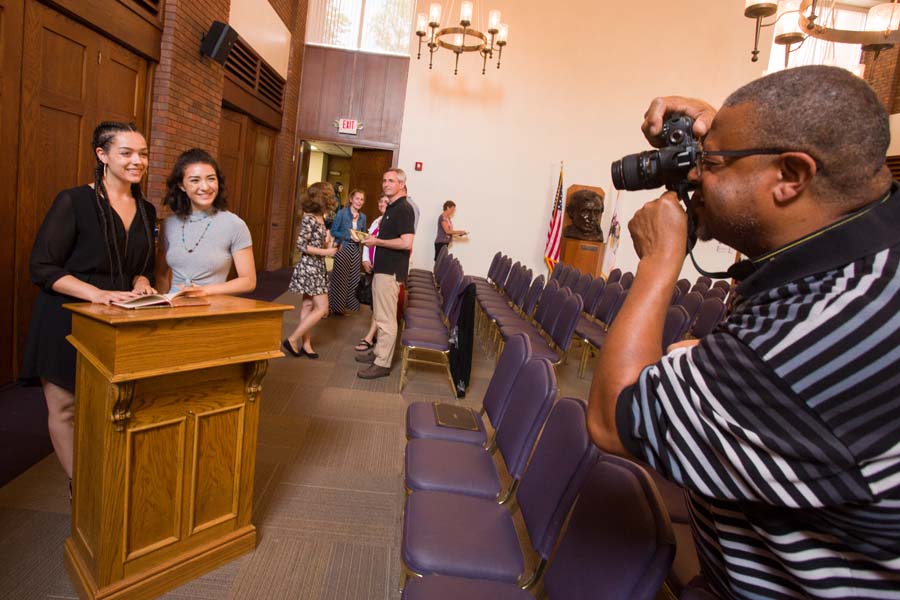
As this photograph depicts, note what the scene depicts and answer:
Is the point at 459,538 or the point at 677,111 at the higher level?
the point at 677,111

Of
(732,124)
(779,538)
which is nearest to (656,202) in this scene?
(732,124)

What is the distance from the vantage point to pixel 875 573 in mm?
637

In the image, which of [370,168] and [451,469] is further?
[370,168]

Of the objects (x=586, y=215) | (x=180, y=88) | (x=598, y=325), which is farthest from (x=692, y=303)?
(x=180, y=88)

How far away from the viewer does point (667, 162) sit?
87cm

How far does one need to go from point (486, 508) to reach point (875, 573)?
1.21m

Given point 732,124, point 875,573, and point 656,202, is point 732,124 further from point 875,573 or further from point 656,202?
point 875,573

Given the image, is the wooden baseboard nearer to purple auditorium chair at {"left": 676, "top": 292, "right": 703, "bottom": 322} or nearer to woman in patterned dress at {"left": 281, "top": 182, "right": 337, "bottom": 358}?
woman in patterned dress at {"left": 281, "top": 182, "right": 337, "bottom": 358}

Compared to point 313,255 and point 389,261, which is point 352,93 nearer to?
point 313,255

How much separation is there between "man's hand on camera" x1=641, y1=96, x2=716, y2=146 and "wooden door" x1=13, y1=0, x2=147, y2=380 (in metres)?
3.58

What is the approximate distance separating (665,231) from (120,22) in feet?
14.9

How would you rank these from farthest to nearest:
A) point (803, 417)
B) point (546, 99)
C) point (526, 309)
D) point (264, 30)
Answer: point (546, 99), point (264, 30), point (526, 309), point (803, 417)

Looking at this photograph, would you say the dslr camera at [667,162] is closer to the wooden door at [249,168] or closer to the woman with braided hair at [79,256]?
the woman with braided hair at [79,256]

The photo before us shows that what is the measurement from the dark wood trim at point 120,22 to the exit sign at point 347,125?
177 inches
